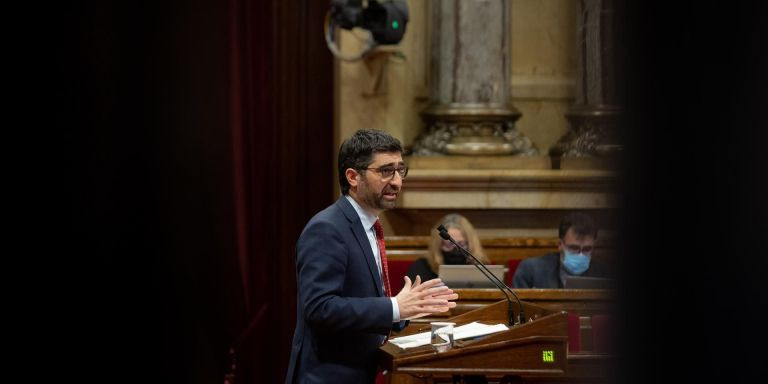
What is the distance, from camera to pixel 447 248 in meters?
5.11

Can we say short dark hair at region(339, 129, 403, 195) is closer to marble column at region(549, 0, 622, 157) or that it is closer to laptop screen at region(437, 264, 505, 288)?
marble column at region(549, 0, 622, 157)

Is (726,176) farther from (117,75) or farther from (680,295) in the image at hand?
(117,75)

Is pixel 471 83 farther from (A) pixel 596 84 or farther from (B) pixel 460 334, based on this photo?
(A) pixel 596 84

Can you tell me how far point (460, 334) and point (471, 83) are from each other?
447 cm

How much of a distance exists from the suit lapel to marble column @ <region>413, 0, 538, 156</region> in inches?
176

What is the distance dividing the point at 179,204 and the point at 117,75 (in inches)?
4.7

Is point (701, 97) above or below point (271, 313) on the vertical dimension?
above

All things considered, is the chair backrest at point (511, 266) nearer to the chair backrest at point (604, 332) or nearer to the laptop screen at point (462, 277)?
the laptop screen at point (462, 277)

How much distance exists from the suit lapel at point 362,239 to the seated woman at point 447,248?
8.69ft

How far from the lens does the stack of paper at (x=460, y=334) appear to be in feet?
7.93

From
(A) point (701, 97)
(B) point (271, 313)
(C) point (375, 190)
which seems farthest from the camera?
(B) point (271, 313)

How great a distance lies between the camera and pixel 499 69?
6.78 metres

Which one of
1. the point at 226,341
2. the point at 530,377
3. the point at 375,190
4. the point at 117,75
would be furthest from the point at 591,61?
the point at 226,341

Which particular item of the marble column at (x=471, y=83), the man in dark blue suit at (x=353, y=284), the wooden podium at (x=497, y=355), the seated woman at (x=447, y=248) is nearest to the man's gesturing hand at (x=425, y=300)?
the man in dark blue suit at (x=353, y=284)
